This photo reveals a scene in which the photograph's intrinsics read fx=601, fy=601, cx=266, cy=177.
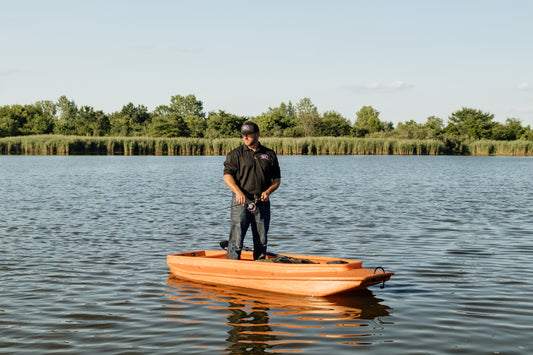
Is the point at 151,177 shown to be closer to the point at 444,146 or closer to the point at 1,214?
the point at 1,214

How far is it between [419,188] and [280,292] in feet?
63.3

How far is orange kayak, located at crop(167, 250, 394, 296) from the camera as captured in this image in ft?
25.2

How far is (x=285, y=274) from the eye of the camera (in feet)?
26.5

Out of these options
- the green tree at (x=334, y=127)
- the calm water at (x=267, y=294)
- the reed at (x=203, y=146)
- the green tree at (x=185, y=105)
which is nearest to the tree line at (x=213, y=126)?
the green tree at (x=334, y=127)

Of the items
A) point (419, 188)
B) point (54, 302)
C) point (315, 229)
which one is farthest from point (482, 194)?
point (54, 302)

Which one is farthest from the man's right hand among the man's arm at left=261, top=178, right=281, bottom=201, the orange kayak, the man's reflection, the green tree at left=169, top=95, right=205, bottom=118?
the green tree at left=169, top=95, right=205, bottom=118

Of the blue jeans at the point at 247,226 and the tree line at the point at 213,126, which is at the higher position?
the tree line at the point at 213,126

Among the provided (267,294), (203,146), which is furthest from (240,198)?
(203,146)

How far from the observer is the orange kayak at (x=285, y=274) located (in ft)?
25.2

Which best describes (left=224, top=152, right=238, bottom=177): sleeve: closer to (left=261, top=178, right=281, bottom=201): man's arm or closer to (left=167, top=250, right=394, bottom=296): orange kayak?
(left=261, top=178, right=281, bottom=201): man's arm

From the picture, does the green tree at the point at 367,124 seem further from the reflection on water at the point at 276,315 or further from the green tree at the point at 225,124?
the reflection on water at the point at 276,315

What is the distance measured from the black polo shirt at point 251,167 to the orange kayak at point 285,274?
3.46ft

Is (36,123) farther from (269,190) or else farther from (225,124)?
(269,190)

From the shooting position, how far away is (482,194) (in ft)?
76.8
